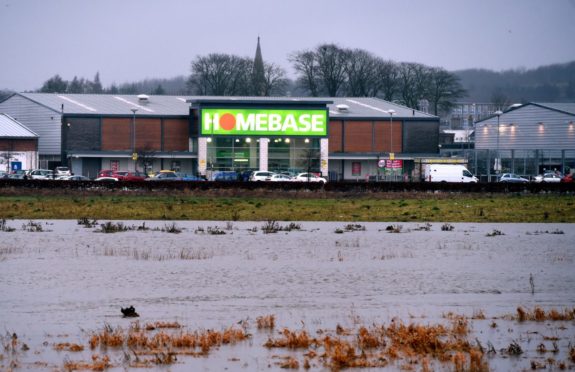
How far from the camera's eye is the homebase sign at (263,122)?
96.9 metres

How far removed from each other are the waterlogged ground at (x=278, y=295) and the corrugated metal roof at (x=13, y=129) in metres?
68.2

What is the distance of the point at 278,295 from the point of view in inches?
779

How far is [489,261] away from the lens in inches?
1053

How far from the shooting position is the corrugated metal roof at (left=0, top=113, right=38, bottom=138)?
100m

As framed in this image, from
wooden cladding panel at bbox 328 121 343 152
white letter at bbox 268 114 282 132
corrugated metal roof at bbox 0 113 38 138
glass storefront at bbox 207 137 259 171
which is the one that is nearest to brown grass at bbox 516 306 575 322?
glass storefront at bbox 207 137 259 171

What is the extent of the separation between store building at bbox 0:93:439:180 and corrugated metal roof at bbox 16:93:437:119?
0.45 ft

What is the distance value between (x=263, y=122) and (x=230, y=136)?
369 centimetres

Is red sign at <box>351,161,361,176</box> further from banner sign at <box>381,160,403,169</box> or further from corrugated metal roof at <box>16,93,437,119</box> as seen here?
banner sign at <box>381,160,403,169</box>

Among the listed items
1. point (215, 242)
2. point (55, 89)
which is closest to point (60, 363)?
point (215, 242)

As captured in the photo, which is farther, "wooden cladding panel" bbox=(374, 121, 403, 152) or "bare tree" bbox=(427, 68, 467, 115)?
"bare tree" bbox=(427, 68, 467, 115)

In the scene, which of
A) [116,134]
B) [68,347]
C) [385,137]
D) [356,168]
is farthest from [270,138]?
[68,347]

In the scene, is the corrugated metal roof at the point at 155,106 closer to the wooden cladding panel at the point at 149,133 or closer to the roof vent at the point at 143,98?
the roof vent at the point at 143,98

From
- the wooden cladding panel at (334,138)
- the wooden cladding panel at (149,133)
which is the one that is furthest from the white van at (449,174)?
the wooden cladding panel at (149,133)

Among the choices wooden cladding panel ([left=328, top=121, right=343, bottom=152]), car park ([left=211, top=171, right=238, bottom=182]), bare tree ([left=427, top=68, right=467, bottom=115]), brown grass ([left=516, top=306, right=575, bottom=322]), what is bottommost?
brown grass ([left=516, top=306, right=575, bottom=322])
